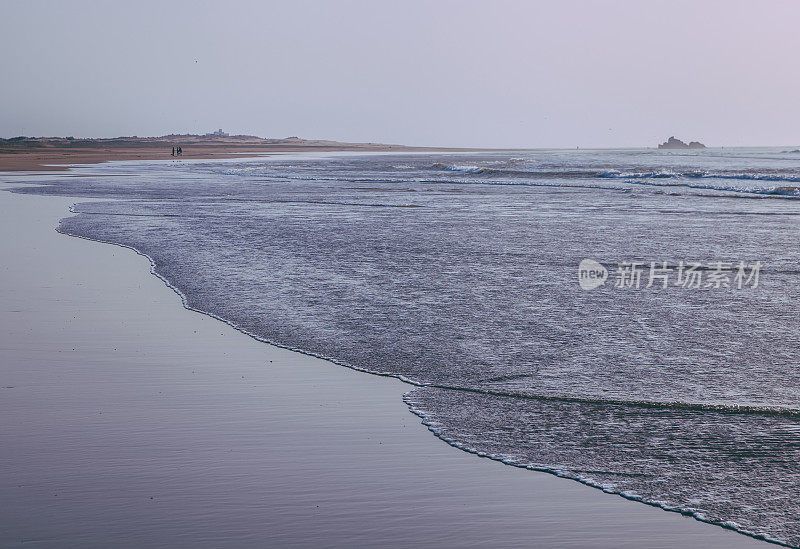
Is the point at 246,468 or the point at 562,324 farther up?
the point at 562,324

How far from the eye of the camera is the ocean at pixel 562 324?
500cm

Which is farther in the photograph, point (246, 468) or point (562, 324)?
point (562, 324)

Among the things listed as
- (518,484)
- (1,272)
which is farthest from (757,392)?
(1,272)

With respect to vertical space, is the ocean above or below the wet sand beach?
above

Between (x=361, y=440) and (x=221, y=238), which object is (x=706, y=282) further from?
(x=221, y=238)

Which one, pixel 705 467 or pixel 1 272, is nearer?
pixel 705 467

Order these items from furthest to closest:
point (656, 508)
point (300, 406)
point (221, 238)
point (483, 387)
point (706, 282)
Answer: point (221, 238), point (706, 282), point (483, 387), point (300, 406), point (656, 508)

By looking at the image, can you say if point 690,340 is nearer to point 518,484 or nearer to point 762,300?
point 762,300

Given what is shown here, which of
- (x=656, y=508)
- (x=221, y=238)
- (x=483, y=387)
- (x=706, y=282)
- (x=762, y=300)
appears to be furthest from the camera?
(x=221, y=238)

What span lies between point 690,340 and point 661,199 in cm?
2272

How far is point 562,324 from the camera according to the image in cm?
857

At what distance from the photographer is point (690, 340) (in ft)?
25.9

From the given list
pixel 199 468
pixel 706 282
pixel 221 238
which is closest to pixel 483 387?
pixel 199 468

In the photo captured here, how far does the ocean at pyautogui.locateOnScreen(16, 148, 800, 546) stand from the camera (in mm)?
5004
